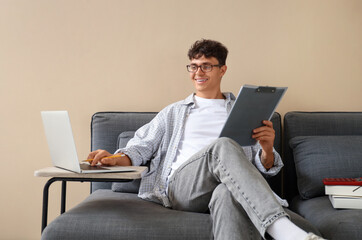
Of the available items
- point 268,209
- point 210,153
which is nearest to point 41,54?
point 210,153

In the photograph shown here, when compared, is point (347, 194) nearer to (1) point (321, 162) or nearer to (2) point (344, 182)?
(2) point (344, 182)

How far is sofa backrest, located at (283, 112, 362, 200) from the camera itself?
2.13 meters

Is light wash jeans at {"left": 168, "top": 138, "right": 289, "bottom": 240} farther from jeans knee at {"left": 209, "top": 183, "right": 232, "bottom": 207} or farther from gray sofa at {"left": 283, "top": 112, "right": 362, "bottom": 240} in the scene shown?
gray sofa at {"left": 283, "top": 112, "right": 362, "bottom": 240}

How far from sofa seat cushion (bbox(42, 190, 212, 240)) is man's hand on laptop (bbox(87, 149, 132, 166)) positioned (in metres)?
0.22

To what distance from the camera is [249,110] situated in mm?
1775

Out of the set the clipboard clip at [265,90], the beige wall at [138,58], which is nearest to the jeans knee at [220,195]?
the clipboard clip at [265,90]

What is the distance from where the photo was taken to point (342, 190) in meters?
1.85

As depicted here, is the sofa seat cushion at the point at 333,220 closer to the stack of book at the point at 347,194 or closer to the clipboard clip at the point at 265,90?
the stack of book at the point at 347,194

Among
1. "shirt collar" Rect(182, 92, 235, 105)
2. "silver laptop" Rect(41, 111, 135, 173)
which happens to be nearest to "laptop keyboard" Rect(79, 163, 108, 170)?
"silver laptop" Rect(41, 111, 135, 173)

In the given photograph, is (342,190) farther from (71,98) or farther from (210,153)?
(71,98)

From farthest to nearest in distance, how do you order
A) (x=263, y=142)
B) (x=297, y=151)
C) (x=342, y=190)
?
(x=297, y=151)
(x=263, y=142)
(x=342, y=190)

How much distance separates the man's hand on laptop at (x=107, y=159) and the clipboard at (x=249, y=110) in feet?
1.63

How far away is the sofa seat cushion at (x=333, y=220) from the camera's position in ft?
5.26

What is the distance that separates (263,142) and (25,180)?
59.9 inches
